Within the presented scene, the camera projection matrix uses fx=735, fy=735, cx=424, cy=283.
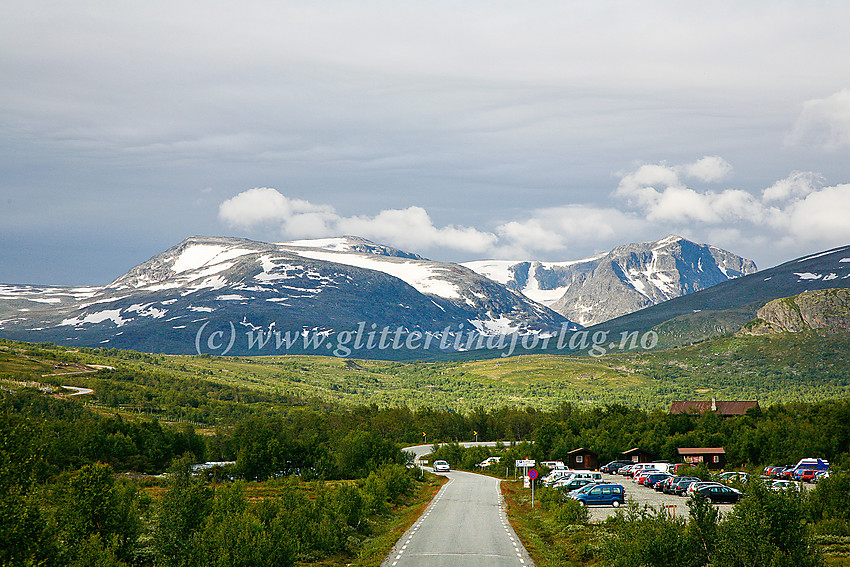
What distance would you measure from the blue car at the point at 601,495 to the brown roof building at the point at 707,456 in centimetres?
5184

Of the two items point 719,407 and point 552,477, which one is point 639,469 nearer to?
point 552,477

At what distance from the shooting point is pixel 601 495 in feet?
217

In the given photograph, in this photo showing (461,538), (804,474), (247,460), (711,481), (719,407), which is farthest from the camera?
(719,407)

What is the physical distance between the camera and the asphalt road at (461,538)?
121ft

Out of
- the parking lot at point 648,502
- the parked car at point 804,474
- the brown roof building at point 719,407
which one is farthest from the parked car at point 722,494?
the brown roof building at point 719,407

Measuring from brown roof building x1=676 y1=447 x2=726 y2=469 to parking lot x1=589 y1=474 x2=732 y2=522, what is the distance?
25501 mm

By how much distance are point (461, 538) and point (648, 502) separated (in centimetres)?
2820

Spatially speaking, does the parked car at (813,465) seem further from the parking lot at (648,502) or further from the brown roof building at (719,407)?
the brown roof building at (719,407)

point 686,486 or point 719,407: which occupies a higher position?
point 719,407

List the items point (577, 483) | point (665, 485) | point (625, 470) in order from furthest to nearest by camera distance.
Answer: point (625, 470) → point (577, 483) → point (665, 485)

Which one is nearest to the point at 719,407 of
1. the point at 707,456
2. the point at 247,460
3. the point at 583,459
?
the point at 707,456

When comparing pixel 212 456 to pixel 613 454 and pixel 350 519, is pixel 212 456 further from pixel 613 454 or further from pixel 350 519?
pixel 350 519

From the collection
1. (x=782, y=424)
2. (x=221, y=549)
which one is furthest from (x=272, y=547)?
(x=782, y=424)

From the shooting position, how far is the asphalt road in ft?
121
